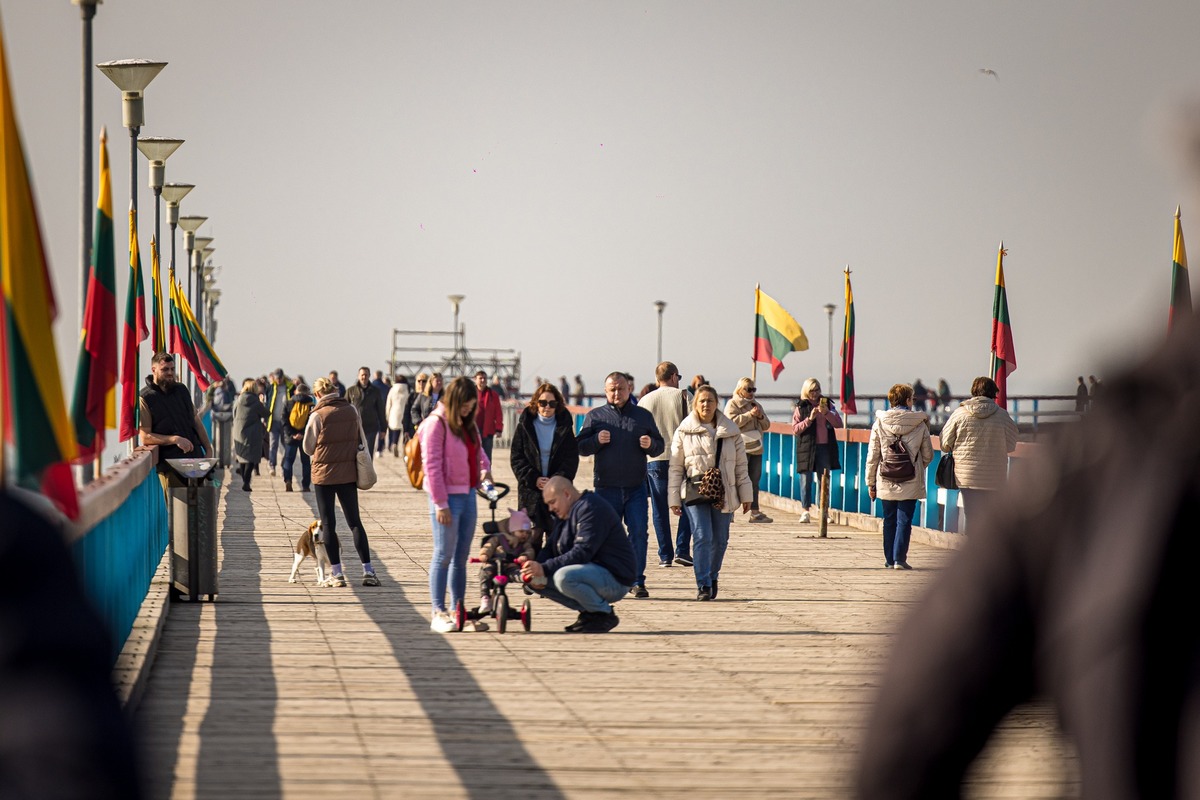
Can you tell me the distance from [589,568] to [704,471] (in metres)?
2.28

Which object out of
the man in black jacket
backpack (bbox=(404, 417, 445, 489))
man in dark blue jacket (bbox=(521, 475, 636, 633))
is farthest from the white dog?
the man in black jacket

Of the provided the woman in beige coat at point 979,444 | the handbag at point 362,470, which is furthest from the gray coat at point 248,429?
the woman in beige coat at point 979,444

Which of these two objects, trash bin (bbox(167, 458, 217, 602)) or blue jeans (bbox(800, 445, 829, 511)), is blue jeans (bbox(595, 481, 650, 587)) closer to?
trash bin (bbox(167, 458, 217, 602))

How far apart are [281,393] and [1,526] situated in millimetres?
29193

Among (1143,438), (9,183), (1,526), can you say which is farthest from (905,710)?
(9,183)

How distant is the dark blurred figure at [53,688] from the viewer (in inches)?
38.9

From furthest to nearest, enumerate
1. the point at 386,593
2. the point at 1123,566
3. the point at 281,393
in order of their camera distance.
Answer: the point at 281,393, the point at 386,593, the point at 1123,566

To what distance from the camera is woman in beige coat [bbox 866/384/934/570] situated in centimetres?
1570

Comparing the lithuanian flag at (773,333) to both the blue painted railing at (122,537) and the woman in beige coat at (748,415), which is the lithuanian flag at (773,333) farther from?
the blue painted railing at (122,537)

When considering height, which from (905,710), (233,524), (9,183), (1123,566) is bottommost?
(233,524)

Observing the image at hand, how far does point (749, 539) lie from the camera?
19.5 m

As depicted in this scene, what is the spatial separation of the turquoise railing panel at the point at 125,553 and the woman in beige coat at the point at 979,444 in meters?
7.07

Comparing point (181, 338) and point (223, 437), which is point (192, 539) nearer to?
point (181, 338)

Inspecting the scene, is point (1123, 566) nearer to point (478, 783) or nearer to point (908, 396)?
point (478, 783)
